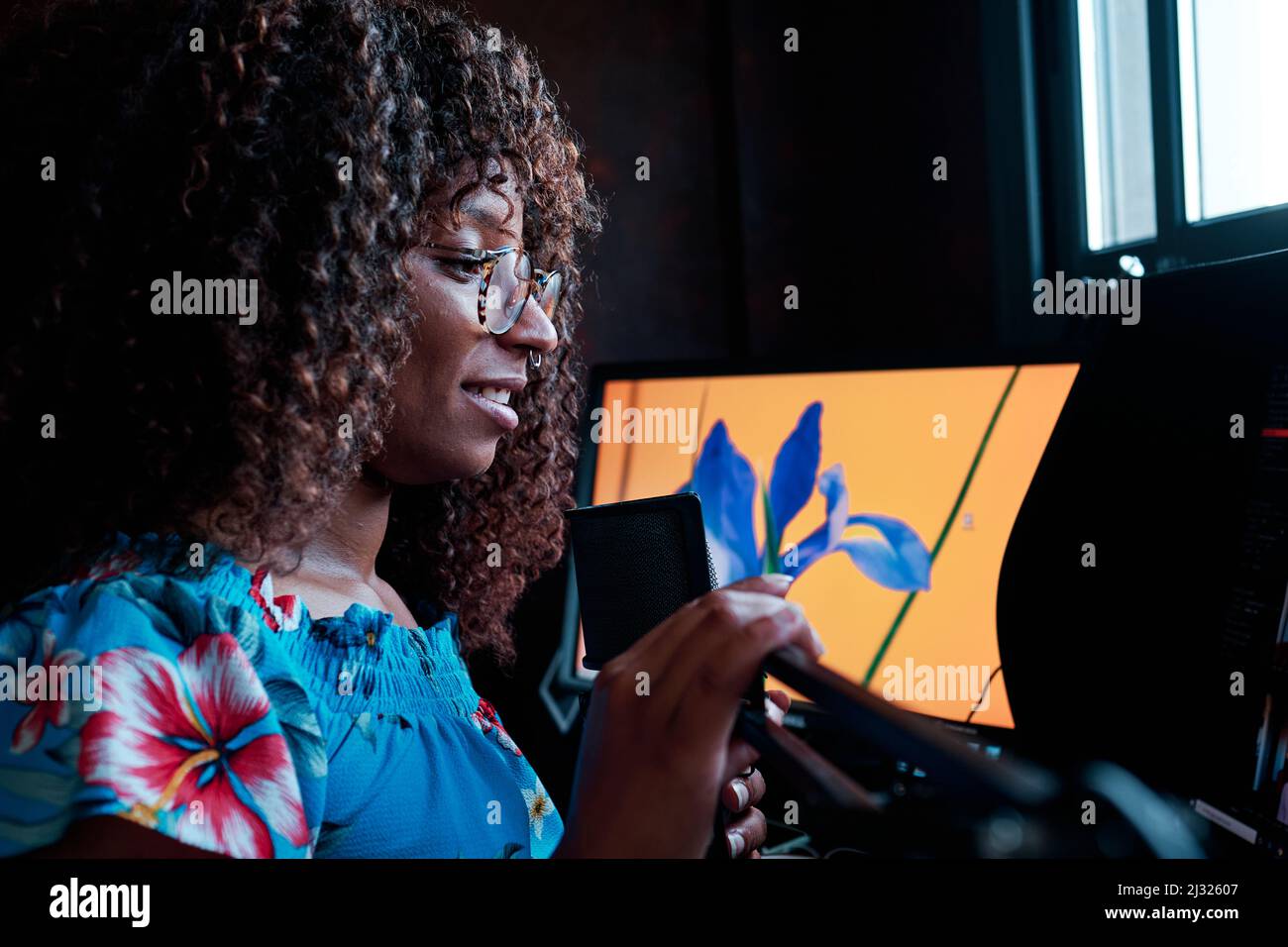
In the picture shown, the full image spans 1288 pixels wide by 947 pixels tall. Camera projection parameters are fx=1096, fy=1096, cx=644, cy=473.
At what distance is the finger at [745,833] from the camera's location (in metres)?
0.76

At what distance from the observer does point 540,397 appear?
982 millimetres

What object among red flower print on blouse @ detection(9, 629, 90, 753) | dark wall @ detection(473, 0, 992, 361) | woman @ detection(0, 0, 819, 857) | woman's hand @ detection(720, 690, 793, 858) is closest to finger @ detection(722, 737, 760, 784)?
woman @ detection(0, 0, 819, 857)

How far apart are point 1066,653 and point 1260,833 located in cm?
13

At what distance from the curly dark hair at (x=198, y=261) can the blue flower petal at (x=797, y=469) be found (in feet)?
1.65

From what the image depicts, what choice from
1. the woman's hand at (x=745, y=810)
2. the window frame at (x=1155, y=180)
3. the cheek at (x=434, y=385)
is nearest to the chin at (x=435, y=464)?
the cheek at (x=434, y=385)

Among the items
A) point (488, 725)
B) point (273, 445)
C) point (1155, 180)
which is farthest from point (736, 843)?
point (1155, 180)

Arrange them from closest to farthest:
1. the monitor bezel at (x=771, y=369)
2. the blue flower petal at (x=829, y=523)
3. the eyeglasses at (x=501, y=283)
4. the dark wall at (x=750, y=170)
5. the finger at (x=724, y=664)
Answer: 1. the finger at (x=724, y=664)
2. the eyeglasses at (x=501, y=283)
3. the monitor bezel at (x=771, y=369)
4. the blue flower petal at (x=829, y=523)
5. the dark wall at (x=750, y=170)

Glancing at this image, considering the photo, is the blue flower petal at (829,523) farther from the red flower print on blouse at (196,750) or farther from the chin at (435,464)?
the red flower print on blouse at (196,750)

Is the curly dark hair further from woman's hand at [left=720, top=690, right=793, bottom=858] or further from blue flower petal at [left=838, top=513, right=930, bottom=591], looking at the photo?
blue flower petal at [left=838, top=513, right=930, bottom=591]

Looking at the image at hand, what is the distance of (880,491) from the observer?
1055mm

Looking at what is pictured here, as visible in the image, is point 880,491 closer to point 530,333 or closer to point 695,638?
point 530,333

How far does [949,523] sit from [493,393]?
46cm

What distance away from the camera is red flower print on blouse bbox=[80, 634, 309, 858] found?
0.51m
